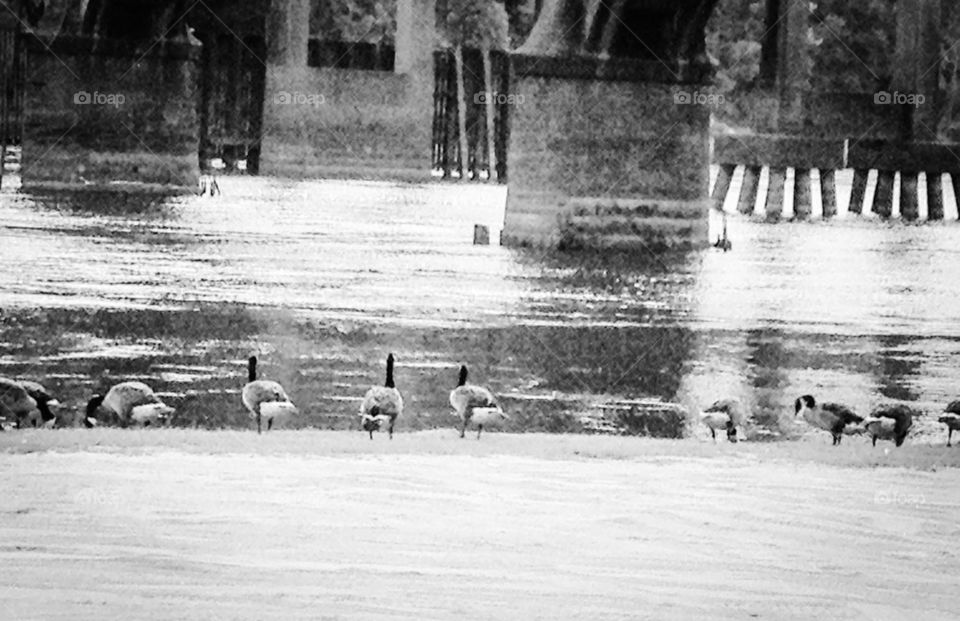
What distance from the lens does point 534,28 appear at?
45.3 ft

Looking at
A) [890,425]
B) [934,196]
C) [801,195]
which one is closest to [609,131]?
[934,196]

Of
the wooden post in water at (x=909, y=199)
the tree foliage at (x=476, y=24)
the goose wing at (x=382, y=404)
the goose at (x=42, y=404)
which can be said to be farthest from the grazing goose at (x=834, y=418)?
the wooden post in water at (x=909, y=199)

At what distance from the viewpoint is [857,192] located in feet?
52.9

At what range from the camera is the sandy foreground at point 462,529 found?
401 cm

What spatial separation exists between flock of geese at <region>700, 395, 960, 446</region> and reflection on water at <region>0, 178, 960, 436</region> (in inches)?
10.7

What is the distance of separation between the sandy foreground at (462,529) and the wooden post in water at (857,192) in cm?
1018

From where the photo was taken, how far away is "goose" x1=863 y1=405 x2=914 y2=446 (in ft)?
19.1

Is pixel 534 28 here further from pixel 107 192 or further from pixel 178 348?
pixel 178 348

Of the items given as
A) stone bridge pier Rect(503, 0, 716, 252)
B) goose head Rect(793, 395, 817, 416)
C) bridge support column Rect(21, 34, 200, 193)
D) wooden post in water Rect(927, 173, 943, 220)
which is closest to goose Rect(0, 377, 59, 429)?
goose head Rect(793, 395, 817, 416)

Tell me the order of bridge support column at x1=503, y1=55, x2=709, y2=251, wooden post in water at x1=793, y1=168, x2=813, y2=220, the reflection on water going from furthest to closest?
wooden post in water at x1=793, y1=168, x2=813, y2=220
bridge support column at x1=503, y1=55, x2=709, y2=251
the reflection on water

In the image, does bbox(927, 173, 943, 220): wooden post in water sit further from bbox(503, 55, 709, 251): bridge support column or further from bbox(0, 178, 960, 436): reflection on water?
bbox(503, 55, 709, 251): bridge support column

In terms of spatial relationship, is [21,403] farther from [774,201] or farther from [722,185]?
[722,185]

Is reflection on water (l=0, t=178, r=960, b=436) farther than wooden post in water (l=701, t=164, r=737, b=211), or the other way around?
wooden post in water (l=701, t=164, r=737, b=211)

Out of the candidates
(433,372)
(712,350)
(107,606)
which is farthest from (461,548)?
(712,350)
